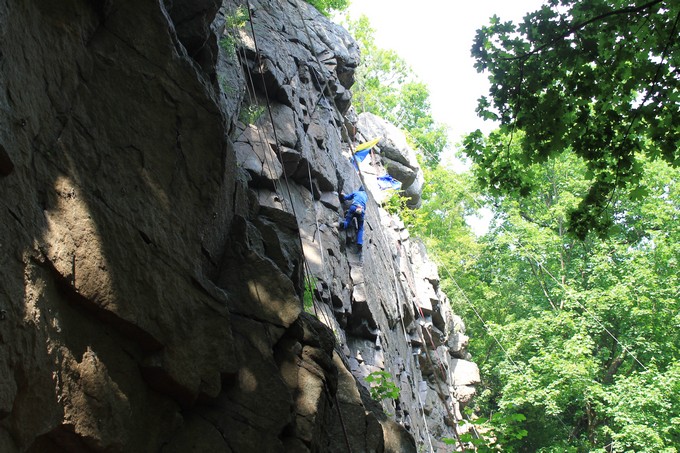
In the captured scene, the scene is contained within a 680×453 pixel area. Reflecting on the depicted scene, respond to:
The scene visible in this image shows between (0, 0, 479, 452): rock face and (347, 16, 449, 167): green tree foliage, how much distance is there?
28.5 m

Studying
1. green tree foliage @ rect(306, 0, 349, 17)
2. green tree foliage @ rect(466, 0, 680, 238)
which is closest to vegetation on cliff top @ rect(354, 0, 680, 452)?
green tree foliage @ rect(466, 0, 680, 238)

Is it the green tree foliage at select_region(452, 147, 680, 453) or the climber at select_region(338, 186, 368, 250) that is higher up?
the green tree foliage at select_region(452, 147, 680, 453)

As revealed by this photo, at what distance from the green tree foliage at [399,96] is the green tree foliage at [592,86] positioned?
26.7m

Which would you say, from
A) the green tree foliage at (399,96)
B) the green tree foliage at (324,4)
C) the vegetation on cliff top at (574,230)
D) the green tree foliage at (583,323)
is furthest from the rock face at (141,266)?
the green tree foliage at (399,96)

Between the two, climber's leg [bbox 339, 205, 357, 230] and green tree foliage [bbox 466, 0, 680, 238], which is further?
climber's leg [bbox 339, 205, 357, 230]

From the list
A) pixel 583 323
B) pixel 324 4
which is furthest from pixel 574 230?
pixel 583 323

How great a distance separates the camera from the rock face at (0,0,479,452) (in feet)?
10.6

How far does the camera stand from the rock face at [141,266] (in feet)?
10.6

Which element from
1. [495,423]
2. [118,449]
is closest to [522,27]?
[495,423]

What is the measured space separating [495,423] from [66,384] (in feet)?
13.8

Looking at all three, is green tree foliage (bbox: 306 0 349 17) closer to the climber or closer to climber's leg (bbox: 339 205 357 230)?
the climber

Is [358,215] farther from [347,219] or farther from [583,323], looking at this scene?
[583,323]

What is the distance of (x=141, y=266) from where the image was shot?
3996mm

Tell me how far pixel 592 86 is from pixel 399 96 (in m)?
31.6
